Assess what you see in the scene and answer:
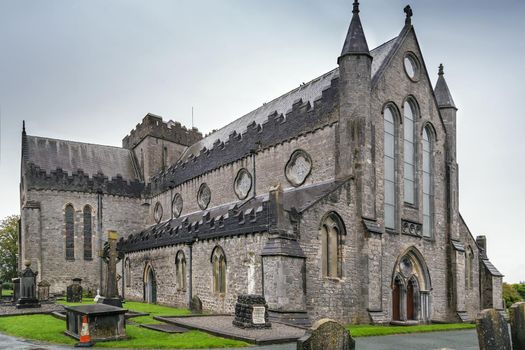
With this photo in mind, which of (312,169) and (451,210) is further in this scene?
(451,210)

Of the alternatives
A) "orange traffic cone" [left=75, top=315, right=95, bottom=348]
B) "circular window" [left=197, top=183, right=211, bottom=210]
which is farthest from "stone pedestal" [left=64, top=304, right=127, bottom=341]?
"circular window" [left=197, top=183, right=211, bottom=210]

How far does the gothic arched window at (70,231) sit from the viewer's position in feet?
133

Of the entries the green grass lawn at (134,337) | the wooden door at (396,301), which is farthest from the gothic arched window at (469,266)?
the green grass lawn at (134,337)

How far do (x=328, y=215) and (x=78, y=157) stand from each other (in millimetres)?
29191

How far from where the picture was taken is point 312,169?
25234 mm

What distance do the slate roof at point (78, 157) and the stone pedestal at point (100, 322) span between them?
1094 inches

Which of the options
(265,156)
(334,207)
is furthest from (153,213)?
(334,207)

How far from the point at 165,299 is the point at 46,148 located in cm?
2001

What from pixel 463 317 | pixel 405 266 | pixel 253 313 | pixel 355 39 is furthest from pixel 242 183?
pixel 463 317

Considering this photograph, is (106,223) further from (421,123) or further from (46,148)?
(421,123)

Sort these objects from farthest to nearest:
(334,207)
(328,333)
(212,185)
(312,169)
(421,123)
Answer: (212,185) → (421,123) → (312,169) → (334,207) → (328,333)

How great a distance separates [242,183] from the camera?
31.0 m

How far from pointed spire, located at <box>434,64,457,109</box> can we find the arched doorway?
2046 centimetres

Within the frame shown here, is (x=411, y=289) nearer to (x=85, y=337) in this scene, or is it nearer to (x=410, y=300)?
(x=410, y=300)
